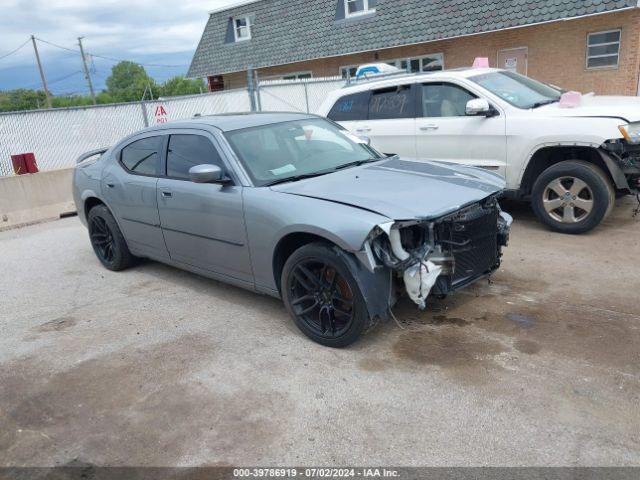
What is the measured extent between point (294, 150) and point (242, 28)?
2244cm

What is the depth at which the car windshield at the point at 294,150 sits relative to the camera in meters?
4.37

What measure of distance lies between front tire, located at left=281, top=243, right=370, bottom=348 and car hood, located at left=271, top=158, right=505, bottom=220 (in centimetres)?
43

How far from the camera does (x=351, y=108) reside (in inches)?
302

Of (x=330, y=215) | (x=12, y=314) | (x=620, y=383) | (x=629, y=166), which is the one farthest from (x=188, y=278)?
(x=629, y=166)

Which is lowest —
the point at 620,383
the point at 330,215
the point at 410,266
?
the point at 620,383

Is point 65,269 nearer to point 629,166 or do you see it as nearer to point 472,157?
point 472,157

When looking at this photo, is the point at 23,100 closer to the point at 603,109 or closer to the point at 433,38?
the point at 433,38

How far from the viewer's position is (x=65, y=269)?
20.9ft

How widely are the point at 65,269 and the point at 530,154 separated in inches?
220

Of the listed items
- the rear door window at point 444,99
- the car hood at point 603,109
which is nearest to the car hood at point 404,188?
the car hood at point 603,109

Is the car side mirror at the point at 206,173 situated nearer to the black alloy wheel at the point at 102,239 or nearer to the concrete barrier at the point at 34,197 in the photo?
the black alloy wheel at the point at 102,239

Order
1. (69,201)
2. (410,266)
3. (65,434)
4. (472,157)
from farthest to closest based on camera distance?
(69,201) < (472,157) < (410,266) < (65,434)

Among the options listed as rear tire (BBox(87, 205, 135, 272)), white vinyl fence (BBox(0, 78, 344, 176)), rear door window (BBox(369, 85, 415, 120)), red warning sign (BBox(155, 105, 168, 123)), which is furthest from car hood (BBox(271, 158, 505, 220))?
red warning sign (BBox(155, 105, 168, 123))

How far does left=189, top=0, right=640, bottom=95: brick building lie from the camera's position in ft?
48.1
